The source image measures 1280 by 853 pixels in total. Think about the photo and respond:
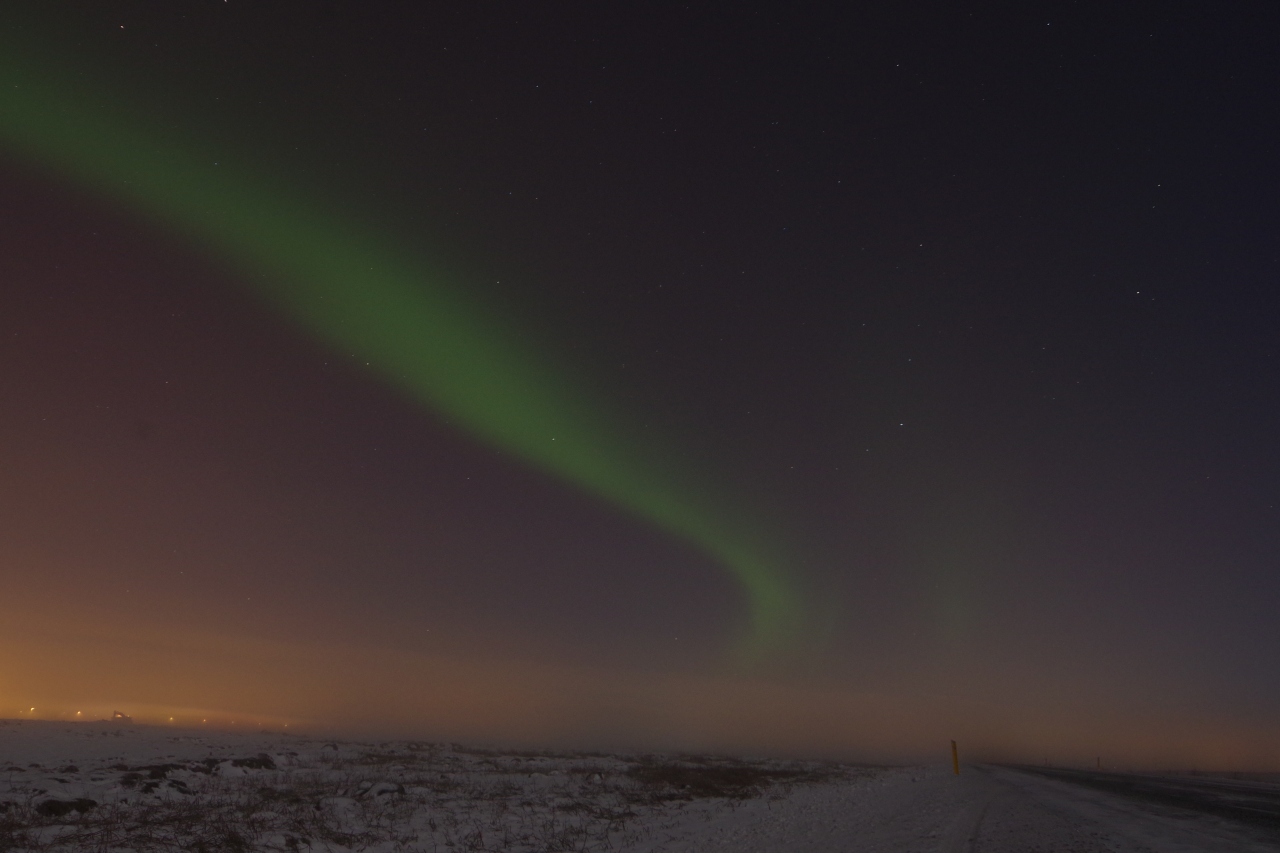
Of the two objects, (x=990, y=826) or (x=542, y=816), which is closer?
(x=990, y=826)

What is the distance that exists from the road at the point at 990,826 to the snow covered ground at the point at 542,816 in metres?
0.06

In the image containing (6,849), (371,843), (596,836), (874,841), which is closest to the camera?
(6,849)

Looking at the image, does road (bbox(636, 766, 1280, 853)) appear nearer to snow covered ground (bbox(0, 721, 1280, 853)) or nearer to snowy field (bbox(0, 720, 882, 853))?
snow covered ground (bbox(0, 721, 1280, 853))

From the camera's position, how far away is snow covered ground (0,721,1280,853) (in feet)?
43.7

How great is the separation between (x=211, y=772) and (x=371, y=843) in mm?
17312

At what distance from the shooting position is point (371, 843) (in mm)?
14461

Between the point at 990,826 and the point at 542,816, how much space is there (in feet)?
36.8

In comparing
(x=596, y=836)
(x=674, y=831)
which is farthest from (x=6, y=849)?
(x=674, y=831)

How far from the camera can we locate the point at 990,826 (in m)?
15.3

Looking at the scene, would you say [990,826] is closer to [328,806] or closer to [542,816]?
[542,816]

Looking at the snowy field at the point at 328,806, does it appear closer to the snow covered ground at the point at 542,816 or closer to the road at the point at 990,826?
the snow covered ground at the point at 542,816

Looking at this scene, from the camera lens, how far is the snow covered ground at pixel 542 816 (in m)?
13.3

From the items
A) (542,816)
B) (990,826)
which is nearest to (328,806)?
(542,816)

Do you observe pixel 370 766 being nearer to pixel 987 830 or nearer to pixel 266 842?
pixel 266 842
